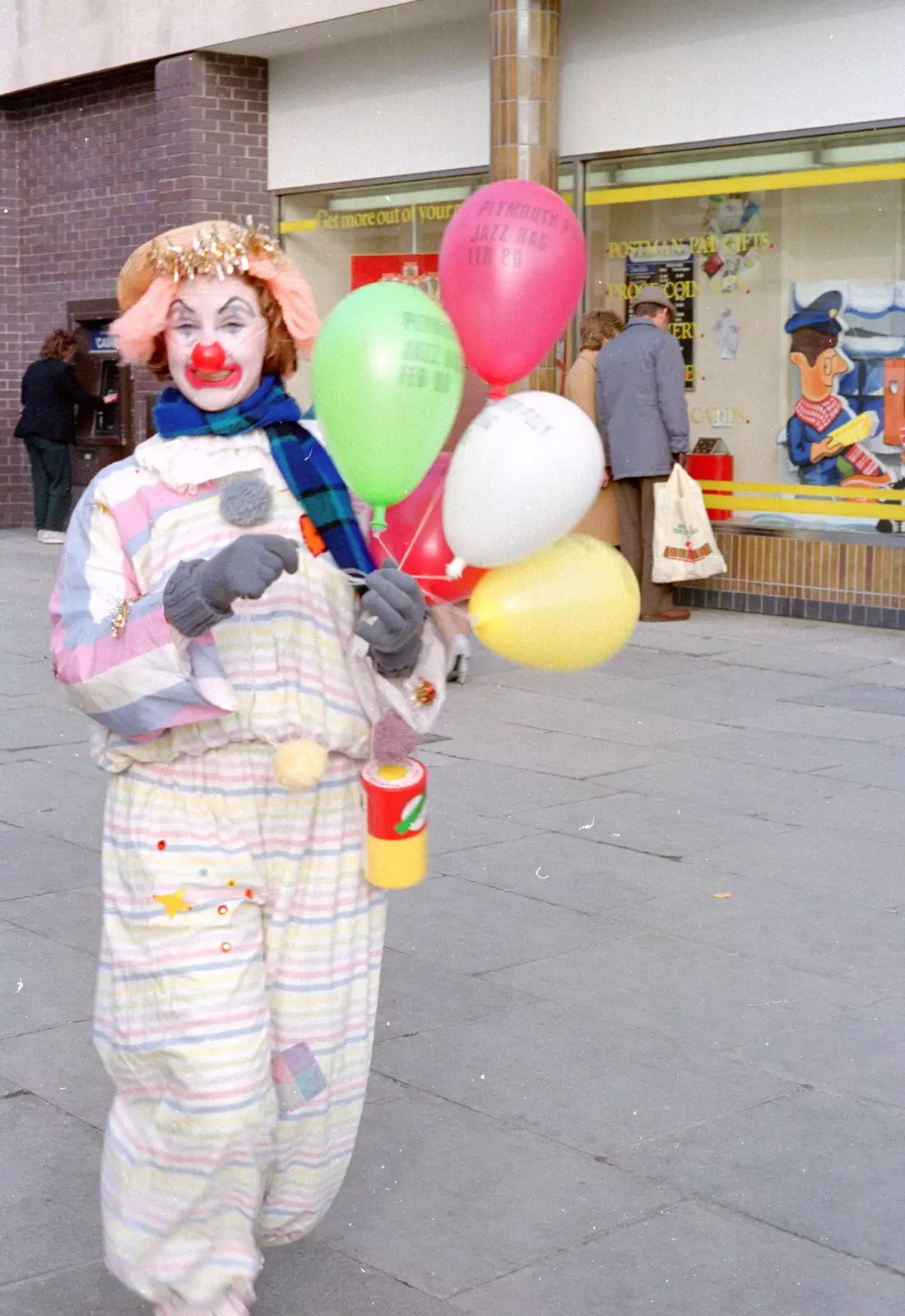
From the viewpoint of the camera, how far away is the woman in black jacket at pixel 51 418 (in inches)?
636

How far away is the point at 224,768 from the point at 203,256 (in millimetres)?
826

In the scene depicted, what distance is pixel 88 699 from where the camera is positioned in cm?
285

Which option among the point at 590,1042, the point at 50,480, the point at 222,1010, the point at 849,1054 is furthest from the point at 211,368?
the point at 50,480

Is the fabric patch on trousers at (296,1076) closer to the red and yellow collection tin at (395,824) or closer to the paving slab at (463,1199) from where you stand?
the red and yellow collection tin at (395,824)

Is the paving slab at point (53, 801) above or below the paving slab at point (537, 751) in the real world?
below

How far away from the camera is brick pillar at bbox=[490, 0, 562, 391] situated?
1170 cm

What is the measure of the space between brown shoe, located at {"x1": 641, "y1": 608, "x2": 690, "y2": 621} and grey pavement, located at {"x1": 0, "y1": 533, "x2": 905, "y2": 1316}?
132 inches

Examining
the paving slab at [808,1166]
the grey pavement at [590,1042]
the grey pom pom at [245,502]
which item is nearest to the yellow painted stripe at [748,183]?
the grey pavement at [590,1042]

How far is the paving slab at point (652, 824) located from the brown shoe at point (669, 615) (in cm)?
464

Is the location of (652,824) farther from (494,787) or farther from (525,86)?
(525,86)

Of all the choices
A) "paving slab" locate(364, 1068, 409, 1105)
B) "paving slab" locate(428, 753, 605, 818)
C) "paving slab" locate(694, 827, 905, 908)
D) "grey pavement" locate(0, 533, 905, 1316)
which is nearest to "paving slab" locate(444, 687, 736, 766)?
"grey pavement" locate(0, 533, 905, 1316)

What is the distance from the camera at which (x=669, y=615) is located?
1137cm

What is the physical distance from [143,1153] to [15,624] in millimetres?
9058

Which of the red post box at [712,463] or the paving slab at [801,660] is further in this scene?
the red post box at [712,463]
